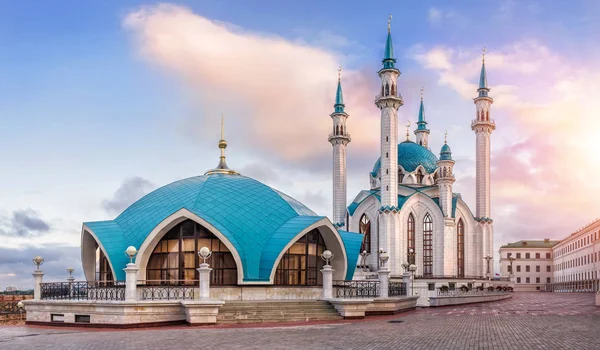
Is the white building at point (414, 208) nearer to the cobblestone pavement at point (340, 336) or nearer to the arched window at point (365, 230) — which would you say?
the arched window at point (365, 230)

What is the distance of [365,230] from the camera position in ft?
218

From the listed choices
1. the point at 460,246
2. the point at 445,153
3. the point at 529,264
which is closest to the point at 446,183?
the point at 445,153

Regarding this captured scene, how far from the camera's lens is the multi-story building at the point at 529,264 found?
389 feet

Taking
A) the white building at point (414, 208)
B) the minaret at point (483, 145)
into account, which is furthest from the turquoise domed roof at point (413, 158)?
the minaret at point (483, 145)

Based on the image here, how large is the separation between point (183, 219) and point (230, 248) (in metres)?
2.61

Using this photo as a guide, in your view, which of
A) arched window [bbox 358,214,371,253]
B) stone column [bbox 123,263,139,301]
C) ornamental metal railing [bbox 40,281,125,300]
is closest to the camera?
stone column [bbox 123,263,139,301]

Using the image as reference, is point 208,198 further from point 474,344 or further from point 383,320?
point 474,344

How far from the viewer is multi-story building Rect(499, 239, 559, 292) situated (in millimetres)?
118500

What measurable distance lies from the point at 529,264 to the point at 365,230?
216 feet

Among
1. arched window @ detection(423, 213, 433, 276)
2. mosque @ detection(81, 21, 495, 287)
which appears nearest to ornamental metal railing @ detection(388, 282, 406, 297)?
mosque @ detection(81, 21, 495, 287)

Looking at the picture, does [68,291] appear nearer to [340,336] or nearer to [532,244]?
[340,336]

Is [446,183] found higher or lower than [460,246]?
higher

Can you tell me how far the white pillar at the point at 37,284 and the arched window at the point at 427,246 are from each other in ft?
147

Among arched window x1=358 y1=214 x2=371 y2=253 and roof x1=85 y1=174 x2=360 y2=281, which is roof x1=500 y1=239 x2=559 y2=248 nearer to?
arched window x1=358 y1=214 x2=371 y2=253
